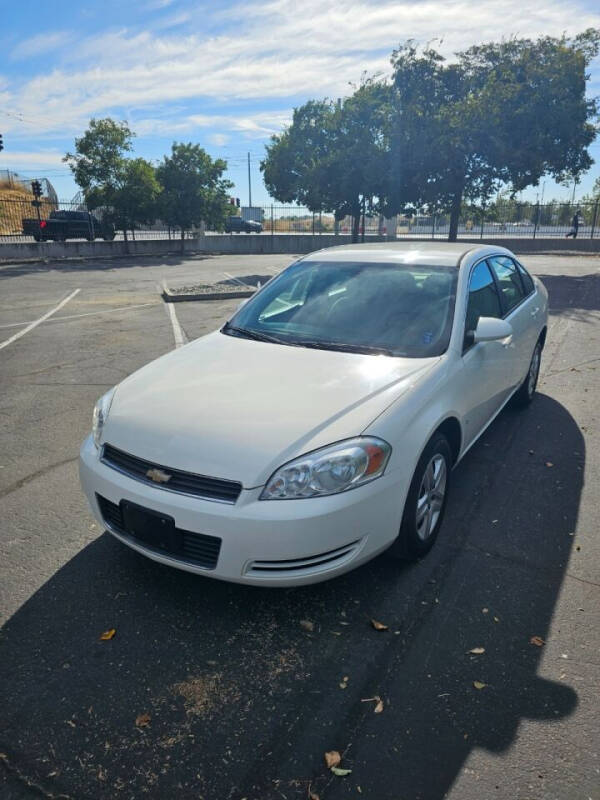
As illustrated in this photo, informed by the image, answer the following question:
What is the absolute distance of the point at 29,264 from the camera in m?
24.3

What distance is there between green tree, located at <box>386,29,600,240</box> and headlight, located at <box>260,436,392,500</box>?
20.0 m

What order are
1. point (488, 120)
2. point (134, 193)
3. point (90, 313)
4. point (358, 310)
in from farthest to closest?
1. point (134, 193)
2. point (488, 120)
3. point (90, 313)
4. point (358, 310)

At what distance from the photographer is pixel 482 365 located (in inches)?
147

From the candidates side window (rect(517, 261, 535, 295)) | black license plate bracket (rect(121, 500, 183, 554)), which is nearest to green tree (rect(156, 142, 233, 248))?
side window (rect(517, 261, 535, 295))

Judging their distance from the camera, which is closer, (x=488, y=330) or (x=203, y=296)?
(x=488, y=330)

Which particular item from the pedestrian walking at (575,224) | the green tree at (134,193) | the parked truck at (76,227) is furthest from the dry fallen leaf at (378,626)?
the pedestrian walking at (575,224)

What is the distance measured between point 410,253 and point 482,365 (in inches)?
42.0

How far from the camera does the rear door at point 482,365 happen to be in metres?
3.54

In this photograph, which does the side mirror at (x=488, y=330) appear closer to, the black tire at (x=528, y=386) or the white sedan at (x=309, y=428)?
the white sedan at (x=309, y=428)

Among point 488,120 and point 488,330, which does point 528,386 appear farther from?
point 488,120

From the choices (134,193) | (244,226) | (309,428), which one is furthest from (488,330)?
(244,226)

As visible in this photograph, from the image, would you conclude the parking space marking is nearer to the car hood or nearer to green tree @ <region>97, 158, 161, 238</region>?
the car hood

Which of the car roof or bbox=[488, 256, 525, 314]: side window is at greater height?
the car roof

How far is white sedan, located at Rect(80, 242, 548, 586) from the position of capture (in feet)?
7.94
